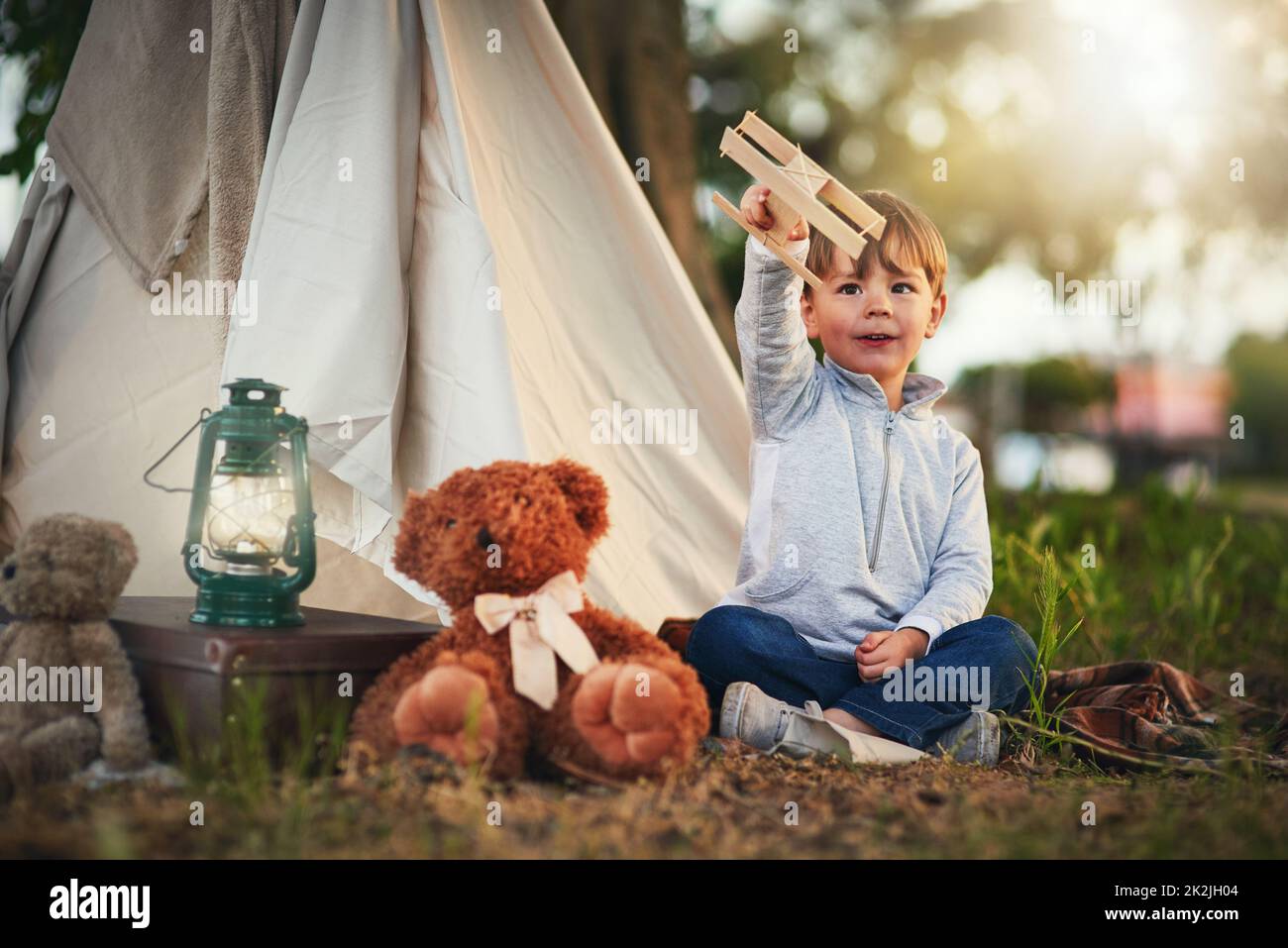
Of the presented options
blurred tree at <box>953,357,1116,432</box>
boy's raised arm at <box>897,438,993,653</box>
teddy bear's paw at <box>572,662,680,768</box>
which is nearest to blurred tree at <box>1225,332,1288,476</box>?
blurred tree at <box>953,357,1116,432</box>

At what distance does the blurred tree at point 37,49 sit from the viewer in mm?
3697

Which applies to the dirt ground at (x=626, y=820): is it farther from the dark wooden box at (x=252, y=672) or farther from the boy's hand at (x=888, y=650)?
the boy's hand at (x=888, y=650)

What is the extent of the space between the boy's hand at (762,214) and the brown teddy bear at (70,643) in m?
1.22

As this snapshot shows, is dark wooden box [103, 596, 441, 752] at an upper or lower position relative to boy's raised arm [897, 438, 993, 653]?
lower

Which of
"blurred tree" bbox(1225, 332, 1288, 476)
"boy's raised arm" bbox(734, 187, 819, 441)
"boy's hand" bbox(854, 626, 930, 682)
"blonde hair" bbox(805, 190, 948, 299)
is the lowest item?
"boy's hand" bbox(854, 626, 930, 682)

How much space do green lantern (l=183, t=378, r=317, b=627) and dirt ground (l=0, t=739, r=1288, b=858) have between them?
30 cm

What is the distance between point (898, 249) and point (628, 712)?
1.17m

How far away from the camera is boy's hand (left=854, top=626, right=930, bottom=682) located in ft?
7.01

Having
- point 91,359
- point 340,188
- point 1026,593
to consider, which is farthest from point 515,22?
point 1026,593

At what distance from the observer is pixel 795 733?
81.4 inches

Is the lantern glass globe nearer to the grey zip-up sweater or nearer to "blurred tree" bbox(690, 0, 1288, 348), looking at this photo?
the grey zip-up sweater

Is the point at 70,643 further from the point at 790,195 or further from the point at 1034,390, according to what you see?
the point at 1034,390
